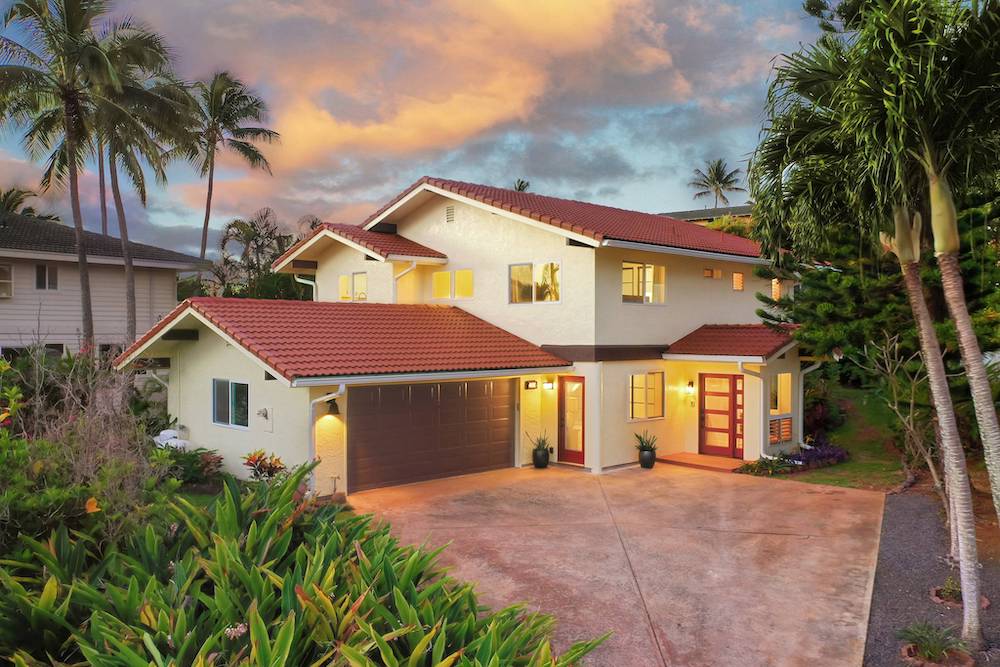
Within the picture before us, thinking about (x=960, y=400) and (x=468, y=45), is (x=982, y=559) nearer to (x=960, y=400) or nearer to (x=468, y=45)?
(x=960, y=400)

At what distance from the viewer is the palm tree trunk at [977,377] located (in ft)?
22.2

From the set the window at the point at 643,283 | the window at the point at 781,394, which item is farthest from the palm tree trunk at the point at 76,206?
the window at the point at 781,394

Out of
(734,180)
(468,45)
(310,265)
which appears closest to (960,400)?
(468,45)

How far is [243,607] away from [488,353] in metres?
11.3

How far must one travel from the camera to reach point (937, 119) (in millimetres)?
7082

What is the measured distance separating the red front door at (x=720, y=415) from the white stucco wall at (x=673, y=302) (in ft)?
5.21

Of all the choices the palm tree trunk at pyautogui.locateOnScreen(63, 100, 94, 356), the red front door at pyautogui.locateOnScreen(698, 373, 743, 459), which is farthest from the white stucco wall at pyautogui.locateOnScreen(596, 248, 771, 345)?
the palm tree trunk at pyautogui.locateOnScreen(63, 100, 94, 356)

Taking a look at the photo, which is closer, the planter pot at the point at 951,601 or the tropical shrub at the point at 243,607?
the tropical shrub at the point at 243,607

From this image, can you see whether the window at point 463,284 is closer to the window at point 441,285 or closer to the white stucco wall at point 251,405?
the window at point 441,285

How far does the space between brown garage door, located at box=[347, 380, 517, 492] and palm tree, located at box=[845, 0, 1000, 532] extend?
33.7 ft

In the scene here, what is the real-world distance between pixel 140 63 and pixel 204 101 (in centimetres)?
936

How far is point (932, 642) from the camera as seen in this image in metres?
6.61

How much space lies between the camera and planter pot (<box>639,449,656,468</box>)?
16844 millimetres

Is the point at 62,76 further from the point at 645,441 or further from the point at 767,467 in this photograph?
the point at 767,467
